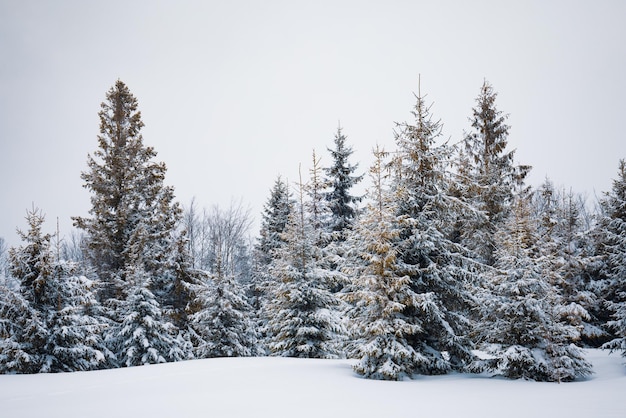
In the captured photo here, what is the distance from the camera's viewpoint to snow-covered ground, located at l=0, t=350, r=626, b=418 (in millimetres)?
6215

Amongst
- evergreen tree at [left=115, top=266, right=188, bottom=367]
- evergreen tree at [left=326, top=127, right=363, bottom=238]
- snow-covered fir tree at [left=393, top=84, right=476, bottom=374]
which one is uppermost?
evergreen tree at [left=326, top=127, right=363, bottom=238]

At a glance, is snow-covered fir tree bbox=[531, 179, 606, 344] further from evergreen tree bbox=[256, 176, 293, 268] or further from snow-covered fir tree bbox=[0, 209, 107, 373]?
snow-covered fir tree bbox=[0, 209, 107, 373]

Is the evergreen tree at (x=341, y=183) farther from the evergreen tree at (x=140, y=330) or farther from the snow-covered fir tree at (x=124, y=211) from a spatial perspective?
the evergreen tree at (x=140, y=330)

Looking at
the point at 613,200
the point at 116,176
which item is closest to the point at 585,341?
the point at 613,200

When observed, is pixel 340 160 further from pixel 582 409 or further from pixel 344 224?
pixel 582 409

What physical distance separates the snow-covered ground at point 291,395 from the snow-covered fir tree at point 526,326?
554 mm

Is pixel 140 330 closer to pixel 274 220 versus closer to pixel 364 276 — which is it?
pixel 364 276

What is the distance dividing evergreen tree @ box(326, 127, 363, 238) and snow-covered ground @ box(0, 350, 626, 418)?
13469 millimetres

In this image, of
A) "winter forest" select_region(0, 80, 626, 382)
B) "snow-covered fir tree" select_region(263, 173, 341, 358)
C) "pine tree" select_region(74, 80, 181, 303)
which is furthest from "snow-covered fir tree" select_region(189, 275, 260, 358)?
"snow-covered fir tree" select_region(263, 173, 341, 358)

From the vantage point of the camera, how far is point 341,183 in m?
23.9

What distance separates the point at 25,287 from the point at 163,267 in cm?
592

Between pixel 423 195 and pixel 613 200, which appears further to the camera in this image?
pixel 613 200

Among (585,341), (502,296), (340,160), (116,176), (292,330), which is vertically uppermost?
(340,160)

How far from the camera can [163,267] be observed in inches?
728
